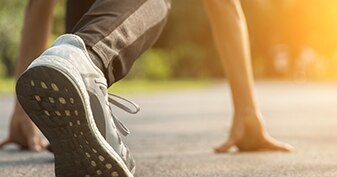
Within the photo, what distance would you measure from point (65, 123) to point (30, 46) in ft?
6.15

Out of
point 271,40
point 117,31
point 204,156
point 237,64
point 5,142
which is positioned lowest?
point 271,40

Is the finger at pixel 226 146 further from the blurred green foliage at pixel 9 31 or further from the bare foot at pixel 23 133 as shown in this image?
the blurred green foliage at pixel 9 31

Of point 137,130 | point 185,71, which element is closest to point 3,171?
point 137,130

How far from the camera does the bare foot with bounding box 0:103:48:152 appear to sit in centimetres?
386

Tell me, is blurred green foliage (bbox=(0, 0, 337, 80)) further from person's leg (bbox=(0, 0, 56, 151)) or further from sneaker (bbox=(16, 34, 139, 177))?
sneaker (bbox=(16, 34, 139, 177))

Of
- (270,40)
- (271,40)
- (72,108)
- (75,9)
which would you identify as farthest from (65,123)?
(271,40)

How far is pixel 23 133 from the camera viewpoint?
154 inches

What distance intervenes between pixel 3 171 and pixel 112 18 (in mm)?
993

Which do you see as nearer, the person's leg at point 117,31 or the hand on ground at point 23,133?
the person's leg at point 117,31

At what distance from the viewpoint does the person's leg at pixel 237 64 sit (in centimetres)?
363

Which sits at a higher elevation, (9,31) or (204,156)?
(204,156)

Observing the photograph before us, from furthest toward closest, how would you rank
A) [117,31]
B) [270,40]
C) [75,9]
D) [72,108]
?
[270,40], [75,9], [117,31], [72,108]

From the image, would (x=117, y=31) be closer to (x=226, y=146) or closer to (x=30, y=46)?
(x=226, y=146)

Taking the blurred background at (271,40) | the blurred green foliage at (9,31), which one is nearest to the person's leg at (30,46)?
the blurred green foliage at (9,31)
